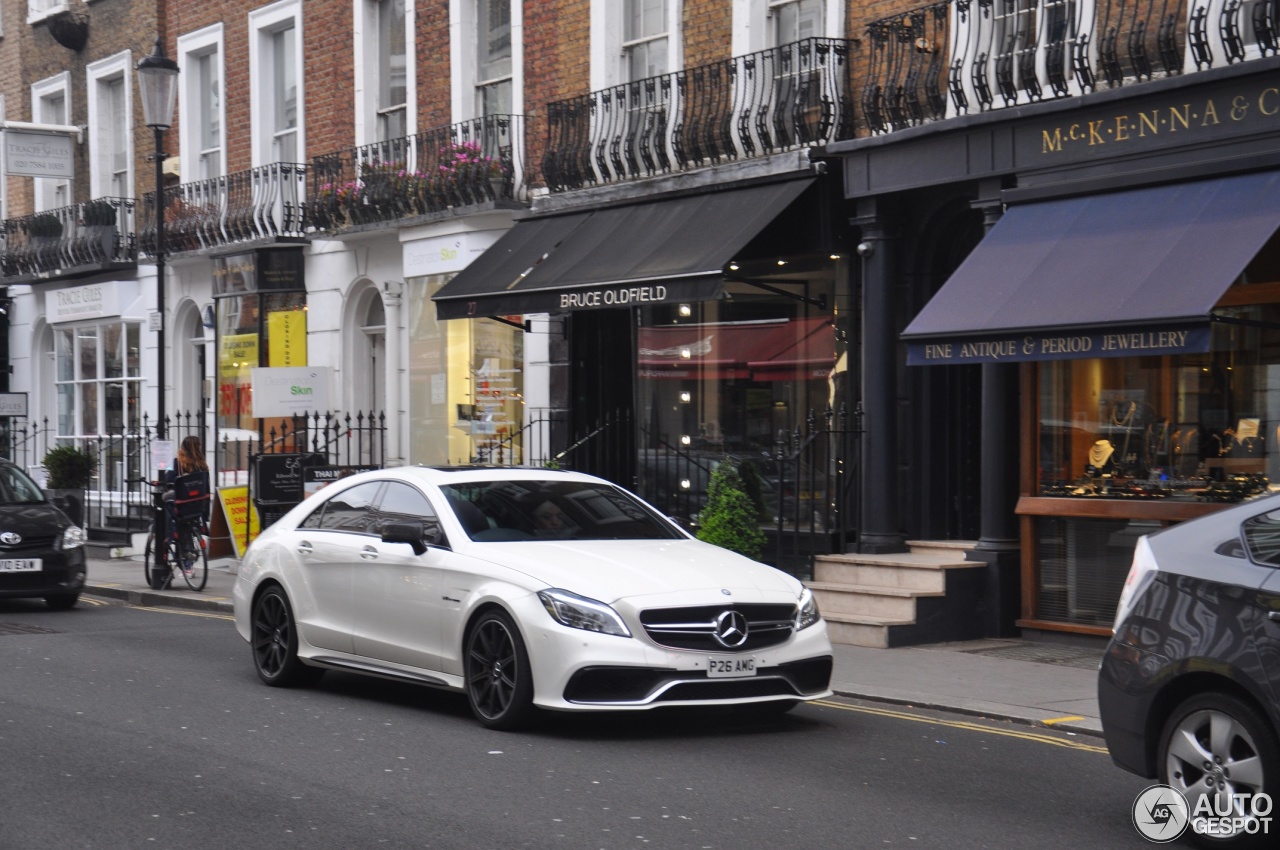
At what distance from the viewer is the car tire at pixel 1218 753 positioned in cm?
627

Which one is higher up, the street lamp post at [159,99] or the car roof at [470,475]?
the street lamp post at [159,99]

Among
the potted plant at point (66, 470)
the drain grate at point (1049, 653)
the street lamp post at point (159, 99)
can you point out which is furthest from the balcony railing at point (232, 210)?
the drain grate at point (1049, 653)

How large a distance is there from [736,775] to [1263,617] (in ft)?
9.26

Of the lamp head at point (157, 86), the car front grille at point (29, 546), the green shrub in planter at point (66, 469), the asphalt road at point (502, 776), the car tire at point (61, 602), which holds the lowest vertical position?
the car tire at point (61, 602)

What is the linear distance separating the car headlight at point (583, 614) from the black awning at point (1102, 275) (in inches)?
185

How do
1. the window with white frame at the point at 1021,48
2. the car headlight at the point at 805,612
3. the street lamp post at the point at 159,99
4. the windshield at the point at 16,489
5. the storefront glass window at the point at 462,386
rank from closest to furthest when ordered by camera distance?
the car headlight at the point at 805,612, the window with white frame at the point at 1021,48, the windshield at the point at 16,489, the street lamp post at the point at 159,99, the storefront glass window at the point at 462,386

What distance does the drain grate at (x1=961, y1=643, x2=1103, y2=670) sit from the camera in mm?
12766

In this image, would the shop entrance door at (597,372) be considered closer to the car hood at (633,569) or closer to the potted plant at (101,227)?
the car hood at (633,569)

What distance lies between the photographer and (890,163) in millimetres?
14875

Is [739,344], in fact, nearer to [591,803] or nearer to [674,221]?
[674,221]

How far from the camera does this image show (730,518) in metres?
15.1

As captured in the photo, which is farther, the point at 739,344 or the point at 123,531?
the point at 123,531

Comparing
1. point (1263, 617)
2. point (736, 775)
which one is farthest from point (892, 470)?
A: point (1263, 617)

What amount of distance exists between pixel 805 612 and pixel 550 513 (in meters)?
1.74
